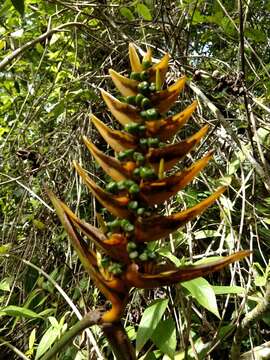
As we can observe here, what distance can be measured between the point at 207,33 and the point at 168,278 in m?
1.73

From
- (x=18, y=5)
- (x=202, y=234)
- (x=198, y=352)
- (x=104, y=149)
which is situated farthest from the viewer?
(x=104, y=149)

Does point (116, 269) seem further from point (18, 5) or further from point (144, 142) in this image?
point (18, 5)

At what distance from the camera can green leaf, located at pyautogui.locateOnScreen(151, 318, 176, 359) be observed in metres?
1.04

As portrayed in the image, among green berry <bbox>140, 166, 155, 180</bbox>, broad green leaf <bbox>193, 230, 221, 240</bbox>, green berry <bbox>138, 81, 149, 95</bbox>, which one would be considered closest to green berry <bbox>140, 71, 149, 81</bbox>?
green berry <bbox>138, 81, 149, 95</bbox>

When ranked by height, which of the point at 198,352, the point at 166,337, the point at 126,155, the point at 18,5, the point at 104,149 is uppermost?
the point at 18,5

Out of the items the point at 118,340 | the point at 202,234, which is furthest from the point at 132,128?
the point at 202,234

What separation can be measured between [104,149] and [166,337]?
1045 millimetres

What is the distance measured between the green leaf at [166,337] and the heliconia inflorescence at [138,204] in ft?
1.47

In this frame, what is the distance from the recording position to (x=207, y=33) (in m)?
2.16

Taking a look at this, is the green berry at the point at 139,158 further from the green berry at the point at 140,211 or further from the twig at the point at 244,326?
the twig at the point at 244,326

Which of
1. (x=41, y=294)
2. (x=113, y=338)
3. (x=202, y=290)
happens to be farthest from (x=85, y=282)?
(x=113, y=338)

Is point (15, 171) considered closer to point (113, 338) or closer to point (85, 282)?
point (85, 282)

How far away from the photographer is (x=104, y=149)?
2.02m

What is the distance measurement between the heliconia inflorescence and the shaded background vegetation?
1.77 ft
